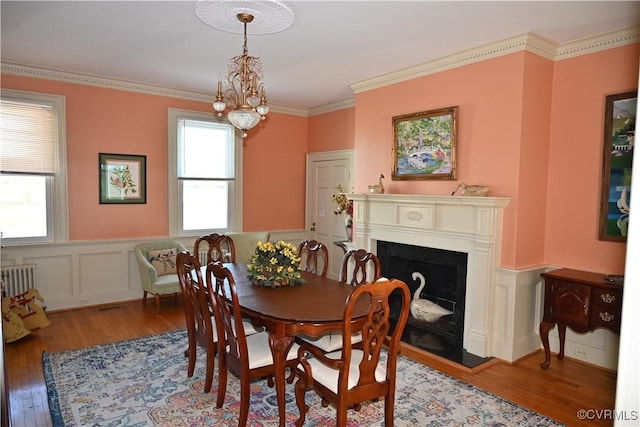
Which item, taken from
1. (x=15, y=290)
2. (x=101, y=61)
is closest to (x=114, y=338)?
(x=15, y=290)

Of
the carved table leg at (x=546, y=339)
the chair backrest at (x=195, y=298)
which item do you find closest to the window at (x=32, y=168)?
the chair backrest at (x=195, y=298)

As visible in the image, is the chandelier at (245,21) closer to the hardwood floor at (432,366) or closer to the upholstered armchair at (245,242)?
the hardwood floor at (432,366)

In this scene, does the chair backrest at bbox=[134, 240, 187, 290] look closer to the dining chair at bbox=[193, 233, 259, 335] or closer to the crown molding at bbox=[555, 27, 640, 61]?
the dining chair at bbox=[193, 233, 259, 335]

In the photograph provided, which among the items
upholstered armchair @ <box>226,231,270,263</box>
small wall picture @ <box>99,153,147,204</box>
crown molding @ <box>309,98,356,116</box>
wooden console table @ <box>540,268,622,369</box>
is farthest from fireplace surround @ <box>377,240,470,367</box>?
small wall picture @ <box>99,153,147,204</box>

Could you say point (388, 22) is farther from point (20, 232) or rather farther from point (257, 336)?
point (20, 232)

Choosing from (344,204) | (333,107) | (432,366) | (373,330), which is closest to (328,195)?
(344,204)

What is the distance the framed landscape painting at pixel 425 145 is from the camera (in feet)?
13.2

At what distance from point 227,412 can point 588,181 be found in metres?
3.43

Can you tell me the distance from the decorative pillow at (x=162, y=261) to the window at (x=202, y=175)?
437 mm

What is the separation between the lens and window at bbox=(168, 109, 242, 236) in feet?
18.2

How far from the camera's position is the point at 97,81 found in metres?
4.92

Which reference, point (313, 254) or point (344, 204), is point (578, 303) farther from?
point (344, 204)

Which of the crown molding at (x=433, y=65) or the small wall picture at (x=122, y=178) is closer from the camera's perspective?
the crown molding at (x=433, y=65)

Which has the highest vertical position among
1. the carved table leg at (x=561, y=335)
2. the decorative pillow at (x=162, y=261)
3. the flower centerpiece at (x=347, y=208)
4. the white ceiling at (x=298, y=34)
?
the white ceiling at (x=298, y=34)
